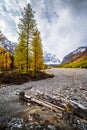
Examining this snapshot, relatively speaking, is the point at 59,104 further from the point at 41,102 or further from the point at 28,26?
the point at 28,26

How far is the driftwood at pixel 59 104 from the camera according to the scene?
37.6 feet

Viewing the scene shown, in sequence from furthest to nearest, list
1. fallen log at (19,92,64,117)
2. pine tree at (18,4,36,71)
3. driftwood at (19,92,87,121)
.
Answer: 1. pine tree at (18,4,36,71)
2. fallen log at (19,92,64,117)
3. driftwood at (19,92,87,121)

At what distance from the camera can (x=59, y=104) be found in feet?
43.3

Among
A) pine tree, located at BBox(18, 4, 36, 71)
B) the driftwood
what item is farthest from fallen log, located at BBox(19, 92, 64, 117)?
pine tree, located at BBox(18, 4, 36, 71)

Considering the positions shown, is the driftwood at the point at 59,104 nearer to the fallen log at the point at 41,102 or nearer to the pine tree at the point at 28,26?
the fallen log at the point at 41,102

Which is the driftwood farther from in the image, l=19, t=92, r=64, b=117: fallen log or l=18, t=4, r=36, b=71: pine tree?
l=18, t=4, r=36, b=71: pine tree

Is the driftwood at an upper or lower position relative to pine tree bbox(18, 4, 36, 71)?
lower

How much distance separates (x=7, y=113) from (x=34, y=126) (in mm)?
3312

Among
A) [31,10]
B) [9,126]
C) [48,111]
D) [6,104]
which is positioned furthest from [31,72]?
[9,126]

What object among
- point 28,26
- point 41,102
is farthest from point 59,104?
Result: point 28,26

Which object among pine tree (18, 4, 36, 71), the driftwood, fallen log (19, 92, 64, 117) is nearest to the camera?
the driftwood

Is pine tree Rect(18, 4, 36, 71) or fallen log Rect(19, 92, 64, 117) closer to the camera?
fallen log Rect(19, 92, 64, 117)

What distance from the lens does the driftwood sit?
1145 cm

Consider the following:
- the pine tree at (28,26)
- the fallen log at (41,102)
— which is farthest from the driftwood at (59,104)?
the pine tree at (28,26)
